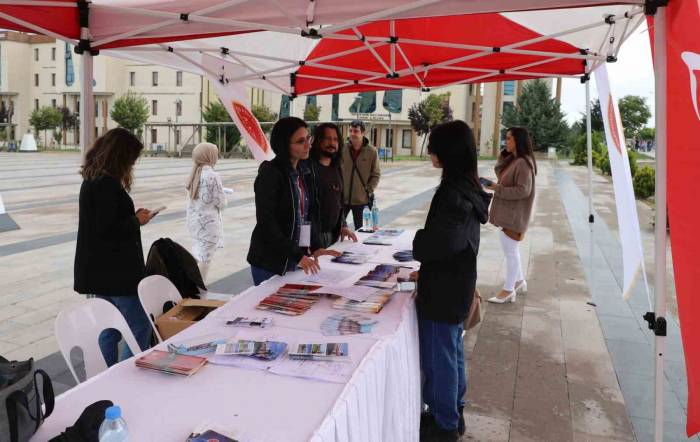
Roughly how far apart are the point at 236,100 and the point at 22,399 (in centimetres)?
433

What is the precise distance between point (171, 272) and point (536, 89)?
43.2 metres

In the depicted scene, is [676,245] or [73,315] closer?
[676,245]

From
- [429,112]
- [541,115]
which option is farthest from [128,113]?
[541,115]

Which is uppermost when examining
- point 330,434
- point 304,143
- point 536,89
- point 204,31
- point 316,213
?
point 536,89

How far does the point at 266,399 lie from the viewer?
66.2 inches

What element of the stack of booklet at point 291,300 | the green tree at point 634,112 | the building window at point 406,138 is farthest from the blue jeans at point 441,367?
the green tree at point 634,112

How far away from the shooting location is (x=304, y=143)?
124 inches

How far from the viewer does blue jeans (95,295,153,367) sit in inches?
115

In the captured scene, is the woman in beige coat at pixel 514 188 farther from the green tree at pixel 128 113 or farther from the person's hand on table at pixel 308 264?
the green tree at pixel 128 113

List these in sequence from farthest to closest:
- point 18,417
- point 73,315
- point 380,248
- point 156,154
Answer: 1. point 156,154
2. point 380,248
3. point 73,315
4. point 18,417

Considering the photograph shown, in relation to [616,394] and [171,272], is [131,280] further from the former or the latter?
[616,394]

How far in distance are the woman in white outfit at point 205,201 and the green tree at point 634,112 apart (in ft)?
187

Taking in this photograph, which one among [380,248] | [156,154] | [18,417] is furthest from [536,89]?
[18,417]

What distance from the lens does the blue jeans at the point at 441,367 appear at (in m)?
2.62
